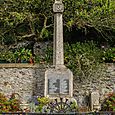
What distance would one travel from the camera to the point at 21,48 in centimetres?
1582

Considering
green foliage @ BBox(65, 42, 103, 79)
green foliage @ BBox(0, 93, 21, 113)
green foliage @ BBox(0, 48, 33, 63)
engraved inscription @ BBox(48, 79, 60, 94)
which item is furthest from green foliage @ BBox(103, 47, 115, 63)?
green foliage @ BBox(0, 93, 21, 113)

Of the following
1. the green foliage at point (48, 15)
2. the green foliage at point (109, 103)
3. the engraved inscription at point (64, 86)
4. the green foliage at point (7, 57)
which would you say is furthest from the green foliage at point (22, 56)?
the green foliage at point (109, 103)

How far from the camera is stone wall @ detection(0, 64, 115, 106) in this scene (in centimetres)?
1375

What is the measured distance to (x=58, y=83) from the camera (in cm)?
1245

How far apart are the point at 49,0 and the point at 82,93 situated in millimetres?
3988

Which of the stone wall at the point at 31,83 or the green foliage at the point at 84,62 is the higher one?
the green foliage at the point at 84,62

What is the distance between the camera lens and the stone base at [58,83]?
40.8 feet

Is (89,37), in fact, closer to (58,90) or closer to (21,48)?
(21,48)

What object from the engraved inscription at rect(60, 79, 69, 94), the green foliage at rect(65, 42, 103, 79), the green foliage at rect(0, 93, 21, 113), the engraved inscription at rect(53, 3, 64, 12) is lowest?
the green foliage at rect(0, 93, 21, 113)

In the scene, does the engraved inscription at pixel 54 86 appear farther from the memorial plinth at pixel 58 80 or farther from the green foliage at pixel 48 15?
the green foliage at pixel 48 15

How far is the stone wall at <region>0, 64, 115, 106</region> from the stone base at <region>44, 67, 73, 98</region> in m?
1.26

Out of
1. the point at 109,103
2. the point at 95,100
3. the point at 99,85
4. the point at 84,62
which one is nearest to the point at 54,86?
the point at 95,100

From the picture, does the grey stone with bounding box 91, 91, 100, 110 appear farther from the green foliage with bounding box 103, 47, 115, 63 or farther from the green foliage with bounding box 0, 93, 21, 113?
the green foliage with bounding box 0, 93, 21, 113

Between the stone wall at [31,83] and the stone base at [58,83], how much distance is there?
4.14 feet
